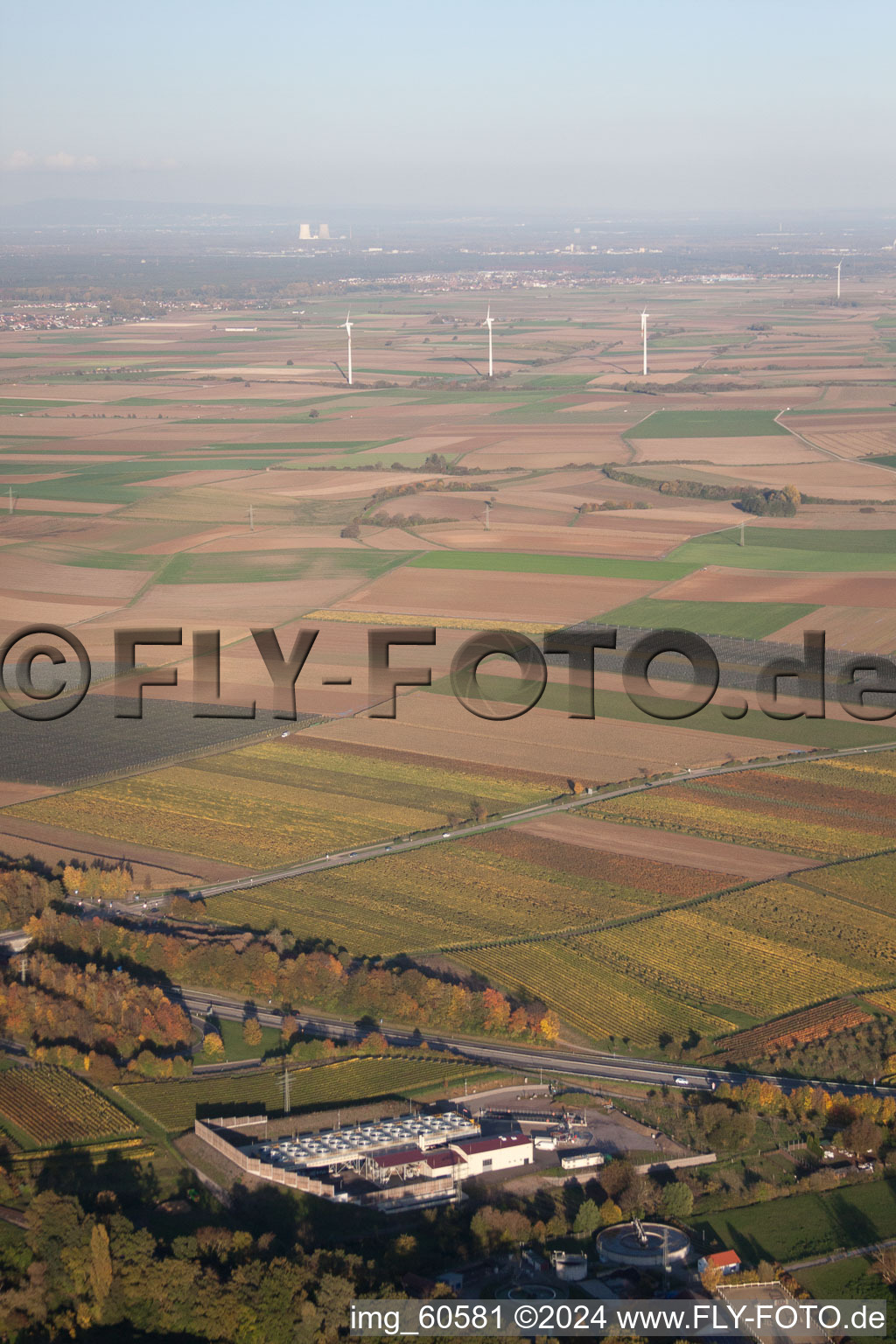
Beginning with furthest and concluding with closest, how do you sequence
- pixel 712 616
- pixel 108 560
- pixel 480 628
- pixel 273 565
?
1. pixel 108 560
2. pixel 273 565
3. pixel 712 616
4. pixel 480 628

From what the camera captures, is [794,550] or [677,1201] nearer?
[677,1201]

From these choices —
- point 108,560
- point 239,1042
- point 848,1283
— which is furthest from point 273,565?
point 848,1283

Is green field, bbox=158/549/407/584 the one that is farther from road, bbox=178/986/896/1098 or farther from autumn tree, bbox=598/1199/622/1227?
autumn tree, bbox=598/1199/622/1227

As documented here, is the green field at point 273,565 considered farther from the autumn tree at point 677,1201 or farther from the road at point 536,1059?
the autumn tree at point 677,1201

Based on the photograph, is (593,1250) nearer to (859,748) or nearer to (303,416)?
(859,748)

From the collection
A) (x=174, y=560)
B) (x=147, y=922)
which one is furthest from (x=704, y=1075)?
(x=174, y=560)

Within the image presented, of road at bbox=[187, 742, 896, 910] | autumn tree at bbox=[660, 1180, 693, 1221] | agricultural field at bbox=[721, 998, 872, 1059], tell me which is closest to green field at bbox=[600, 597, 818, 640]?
road at bbox=[187, 742, 896, 910]

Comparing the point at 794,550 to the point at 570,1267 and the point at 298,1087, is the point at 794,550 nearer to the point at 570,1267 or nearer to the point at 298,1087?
the point at 298,1087
